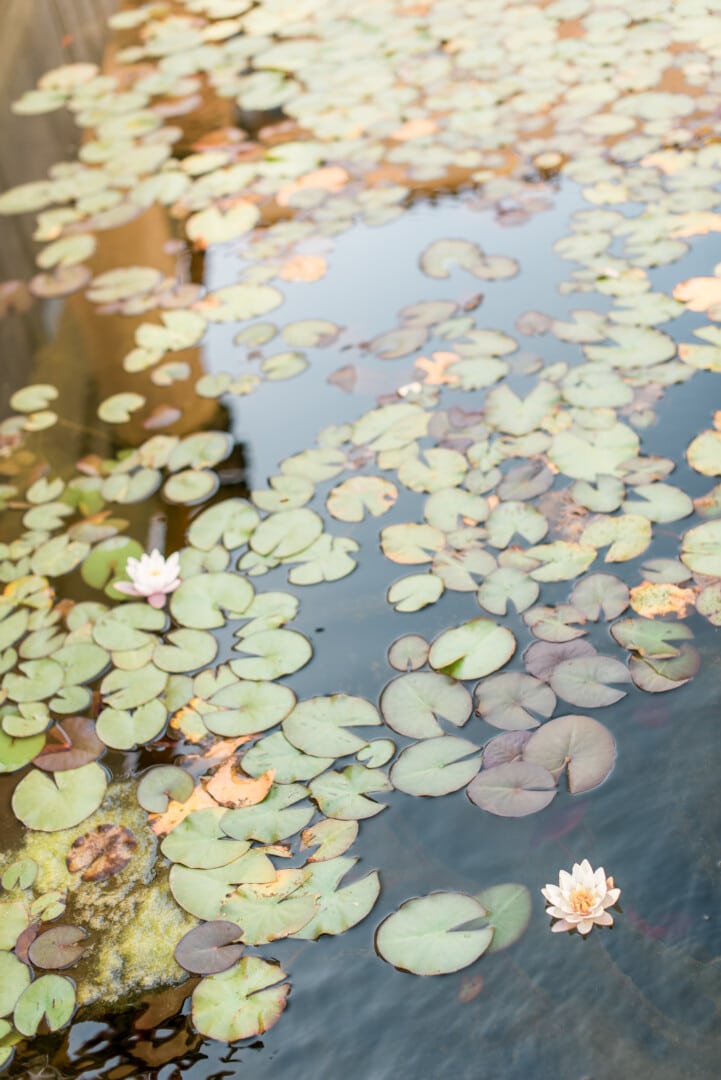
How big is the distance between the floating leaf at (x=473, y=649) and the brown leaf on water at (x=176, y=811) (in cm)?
46

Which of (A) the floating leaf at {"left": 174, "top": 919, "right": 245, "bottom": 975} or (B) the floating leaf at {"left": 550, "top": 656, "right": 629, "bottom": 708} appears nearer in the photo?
(A) the floating leaf at {"left": 174, "top": 919, "right": 245, "bottom": 975}

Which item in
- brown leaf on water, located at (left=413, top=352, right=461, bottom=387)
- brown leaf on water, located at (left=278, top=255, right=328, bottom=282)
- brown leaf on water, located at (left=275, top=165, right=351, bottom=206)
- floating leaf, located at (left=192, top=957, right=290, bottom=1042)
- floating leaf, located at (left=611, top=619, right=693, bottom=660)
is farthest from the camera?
brown leaf on water, located at (left=275, top=165, right=351, bottom=206)

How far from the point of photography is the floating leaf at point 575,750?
5.03ft

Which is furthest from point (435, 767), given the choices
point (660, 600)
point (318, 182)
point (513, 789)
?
point (318, 182)

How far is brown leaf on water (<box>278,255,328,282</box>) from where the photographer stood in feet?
9.21

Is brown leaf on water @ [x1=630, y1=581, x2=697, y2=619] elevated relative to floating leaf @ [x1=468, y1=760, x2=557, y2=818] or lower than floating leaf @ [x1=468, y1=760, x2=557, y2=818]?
elevated

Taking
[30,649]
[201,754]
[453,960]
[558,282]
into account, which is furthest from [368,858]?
[558,282]

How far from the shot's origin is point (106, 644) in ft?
6.25

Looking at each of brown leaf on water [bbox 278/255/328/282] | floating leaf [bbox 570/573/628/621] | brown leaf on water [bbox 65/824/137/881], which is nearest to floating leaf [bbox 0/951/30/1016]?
brown leaf on water [bbox 65/824/137/881]

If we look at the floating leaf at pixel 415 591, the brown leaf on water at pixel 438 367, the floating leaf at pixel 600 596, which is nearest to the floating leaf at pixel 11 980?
the floating leaf at pixel 415 591

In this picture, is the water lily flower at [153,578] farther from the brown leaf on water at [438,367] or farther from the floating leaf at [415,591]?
the brown leaf on water at [438,367]

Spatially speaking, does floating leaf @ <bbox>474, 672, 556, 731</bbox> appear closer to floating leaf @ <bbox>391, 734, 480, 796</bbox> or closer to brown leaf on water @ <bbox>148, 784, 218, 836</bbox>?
floating leaf @ <bbox>391, 734, 480, 796</bbox>

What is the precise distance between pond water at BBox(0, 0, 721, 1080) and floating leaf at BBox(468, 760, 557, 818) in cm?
1

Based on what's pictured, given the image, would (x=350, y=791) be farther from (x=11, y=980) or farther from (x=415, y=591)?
(x=11, y=980)
